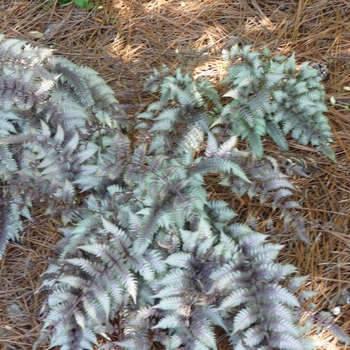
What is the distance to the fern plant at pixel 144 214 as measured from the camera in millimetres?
2133

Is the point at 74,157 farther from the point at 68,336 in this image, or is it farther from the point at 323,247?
the point at 323,247

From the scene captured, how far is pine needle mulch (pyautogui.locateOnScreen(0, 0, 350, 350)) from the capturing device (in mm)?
2463

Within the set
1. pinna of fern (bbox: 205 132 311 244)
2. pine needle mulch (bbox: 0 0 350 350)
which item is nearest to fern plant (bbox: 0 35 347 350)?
pinna of fern (bbox: 205 132 311 244)

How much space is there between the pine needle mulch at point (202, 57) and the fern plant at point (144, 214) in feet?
0.42

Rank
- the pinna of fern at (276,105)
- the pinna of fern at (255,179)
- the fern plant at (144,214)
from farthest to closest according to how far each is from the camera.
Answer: the pinna of fern at (276,105)
the pinna of fern at (255,179)
the fern plant at (144,214)

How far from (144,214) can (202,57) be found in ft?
4.07

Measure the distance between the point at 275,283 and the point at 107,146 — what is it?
125 centimetres

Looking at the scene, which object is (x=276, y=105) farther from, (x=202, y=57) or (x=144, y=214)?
(x=144, y=214)

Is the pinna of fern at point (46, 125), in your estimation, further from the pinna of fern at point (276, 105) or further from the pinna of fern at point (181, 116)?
the pinna of fern at point (276, 105)

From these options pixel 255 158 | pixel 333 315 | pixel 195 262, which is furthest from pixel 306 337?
pixel 255 158

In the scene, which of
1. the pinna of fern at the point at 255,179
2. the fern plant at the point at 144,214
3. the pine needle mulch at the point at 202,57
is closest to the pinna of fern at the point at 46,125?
the fern plant at the point at 144,214

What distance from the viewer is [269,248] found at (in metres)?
2.22

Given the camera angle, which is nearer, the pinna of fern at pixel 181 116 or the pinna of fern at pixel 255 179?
the pinna of fern at pixel 255 179

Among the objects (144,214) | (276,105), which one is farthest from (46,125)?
(276,105)
